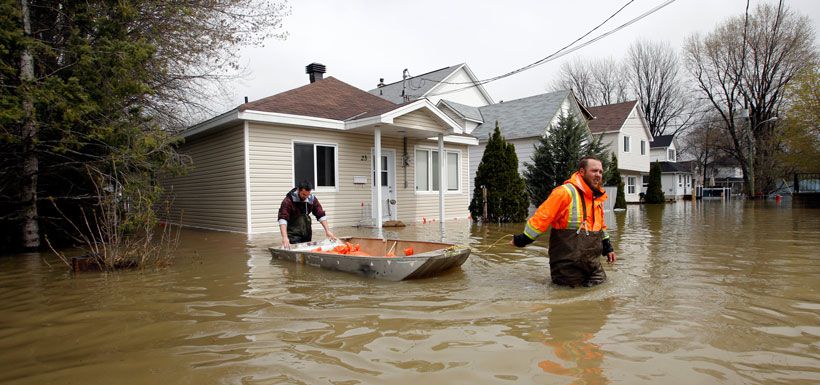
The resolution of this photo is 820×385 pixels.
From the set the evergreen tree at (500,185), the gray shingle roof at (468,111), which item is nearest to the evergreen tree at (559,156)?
the evergreen tree at (500,185)

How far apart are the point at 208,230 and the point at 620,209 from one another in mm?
20713

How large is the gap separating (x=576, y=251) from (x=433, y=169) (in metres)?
11.7

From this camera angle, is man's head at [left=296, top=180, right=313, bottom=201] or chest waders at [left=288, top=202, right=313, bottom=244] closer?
man's head at [left=296, top=180, right=313, bottom=201]

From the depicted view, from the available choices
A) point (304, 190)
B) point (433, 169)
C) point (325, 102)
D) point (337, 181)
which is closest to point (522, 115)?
point (433, 169)

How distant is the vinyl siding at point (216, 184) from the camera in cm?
1273

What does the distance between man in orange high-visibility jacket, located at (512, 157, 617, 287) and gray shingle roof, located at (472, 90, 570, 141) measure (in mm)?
19651

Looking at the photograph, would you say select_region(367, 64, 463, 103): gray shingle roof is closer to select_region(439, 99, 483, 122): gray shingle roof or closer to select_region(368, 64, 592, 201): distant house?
select_region(368, 64, 592, 201): distant house

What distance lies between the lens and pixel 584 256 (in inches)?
211

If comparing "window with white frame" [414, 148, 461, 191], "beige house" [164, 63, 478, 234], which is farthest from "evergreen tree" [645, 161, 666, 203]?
"window with white frame" [414, 148, 461, 191]

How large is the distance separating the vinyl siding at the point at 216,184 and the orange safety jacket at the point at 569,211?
9.36 m

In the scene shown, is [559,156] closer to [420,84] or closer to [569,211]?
[420,84]

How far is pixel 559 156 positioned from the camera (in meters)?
19.1

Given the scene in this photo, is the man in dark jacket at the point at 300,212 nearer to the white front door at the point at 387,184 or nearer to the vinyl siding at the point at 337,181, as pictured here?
the vinyl siding at the point at 337,181

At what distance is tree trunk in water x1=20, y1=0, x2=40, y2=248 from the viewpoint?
24.7 ft
